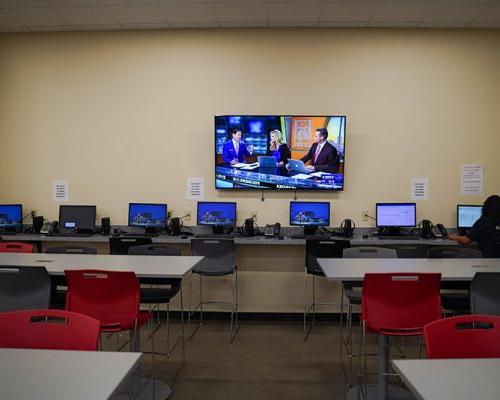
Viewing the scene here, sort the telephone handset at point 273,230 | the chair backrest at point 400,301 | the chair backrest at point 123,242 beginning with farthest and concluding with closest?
the telephone handset at point 273,230
the chair backrest at point 123,242
the chair backrest at point 400,301

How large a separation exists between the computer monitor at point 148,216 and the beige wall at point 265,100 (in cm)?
15

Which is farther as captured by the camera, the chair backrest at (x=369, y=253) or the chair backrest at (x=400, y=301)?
the chair backrest at (x=369, y=253)

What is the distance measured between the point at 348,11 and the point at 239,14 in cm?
116

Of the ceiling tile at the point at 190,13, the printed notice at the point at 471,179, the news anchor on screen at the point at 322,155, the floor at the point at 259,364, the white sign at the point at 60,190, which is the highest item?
the ceiling tile at the point at 190,13

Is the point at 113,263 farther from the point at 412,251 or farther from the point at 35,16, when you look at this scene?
the point at 35,16

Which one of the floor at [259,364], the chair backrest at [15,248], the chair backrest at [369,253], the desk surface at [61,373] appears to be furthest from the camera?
the chair backrest at [15,248]

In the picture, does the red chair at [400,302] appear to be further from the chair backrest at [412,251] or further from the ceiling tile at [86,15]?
the ceiling tile at [86,15]

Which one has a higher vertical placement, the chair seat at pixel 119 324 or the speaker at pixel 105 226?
the speaker at pixel 105 226

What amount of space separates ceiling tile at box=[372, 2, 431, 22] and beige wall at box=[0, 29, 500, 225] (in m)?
0.31

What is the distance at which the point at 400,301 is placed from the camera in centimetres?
251

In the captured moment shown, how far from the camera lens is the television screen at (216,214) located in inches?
183

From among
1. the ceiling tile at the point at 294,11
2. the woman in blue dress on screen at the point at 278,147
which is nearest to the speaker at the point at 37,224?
the woman in blue dress on screen at the point at 278,147

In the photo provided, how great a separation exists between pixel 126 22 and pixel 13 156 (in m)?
2.19

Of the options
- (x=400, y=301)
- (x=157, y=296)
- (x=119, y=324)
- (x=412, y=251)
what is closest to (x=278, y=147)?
(x=412, y=251)
